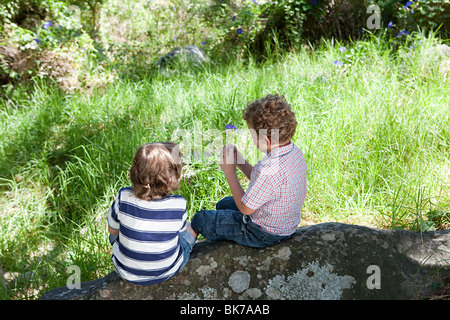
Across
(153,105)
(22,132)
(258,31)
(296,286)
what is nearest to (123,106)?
(153,105)

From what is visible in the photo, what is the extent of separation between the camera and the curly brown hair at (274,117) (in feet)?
5.57

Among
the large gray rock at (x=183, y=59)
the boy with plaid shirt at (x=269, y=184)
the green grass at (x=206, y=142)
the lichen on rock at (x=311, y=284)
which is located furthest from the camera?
the large gray rock at (x=183, y=59)

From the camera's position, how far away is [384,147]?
8.79ft

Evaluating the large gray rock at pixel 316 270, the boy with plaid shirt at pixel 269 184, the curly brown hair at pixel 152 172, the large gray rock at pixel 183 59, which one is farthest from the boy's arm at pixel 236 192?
the large gray rock at pixel 183 59

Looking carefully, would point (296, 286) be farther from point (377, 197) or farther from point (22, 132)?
point (22, 132)

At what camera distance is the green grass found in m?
2.41

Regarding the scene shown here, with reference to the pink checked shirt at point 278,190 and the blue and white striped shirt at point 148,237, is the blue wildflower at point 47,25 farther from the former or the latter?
the pink checked shirt at point 278,190

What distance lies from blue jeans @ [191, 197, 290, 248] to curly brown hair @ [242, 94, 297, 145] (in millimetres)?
433

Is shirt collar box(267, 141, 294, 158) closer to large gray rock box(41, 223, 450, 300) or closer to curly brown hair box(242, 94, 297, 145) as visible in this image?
curly brown hair box(242, 94, 297, 145)

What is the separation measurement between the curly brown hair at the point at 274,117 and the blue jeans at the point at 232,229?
1.42 feet

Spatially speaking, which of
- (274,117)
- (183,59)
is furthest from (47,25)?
(274,117)

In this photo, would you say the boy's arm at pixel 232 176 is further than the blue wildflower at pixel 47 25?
No
